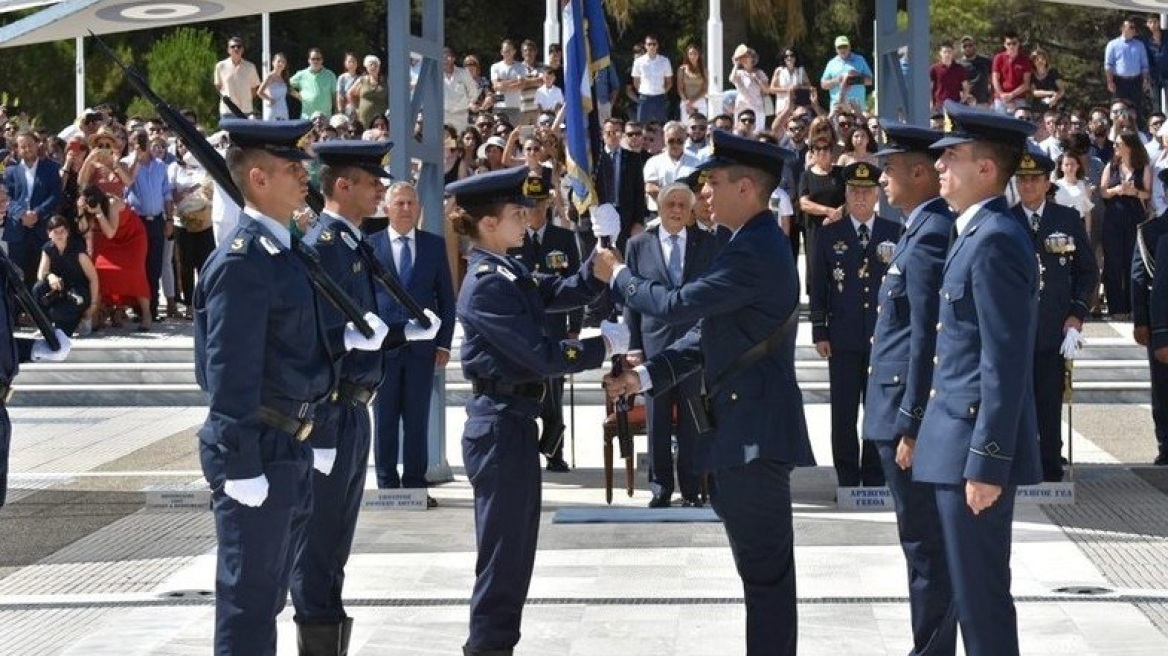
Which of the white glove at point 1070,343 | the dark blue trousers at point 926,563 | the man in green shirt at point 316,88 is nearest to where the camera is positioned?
the dark blue trousers at point 926,563

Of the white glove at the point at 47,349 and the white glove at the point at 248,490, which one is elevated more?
the white glove at the point at 47,349

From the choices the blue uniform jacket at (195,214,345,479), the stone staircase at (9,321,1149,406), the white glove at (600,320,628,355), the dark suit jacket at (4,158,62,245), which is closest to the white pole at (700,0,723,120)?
the stone staircase at (9,321,1149,406)

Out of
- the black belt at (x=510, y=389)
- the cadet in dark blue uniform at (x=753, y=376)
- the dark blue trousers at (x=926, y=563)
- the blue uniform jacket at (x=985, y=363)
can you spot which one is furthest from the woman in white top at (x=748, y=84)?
the blue uniform jacket at (x=985, y=363)

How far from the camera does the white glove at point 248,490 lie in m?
6.57

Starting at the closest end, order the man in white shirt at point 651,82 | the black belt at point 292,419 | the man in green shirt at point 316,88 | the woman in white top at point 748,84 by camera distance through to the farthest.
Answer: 1. the black belt at point 292,419
2. the woman in white top at point 748,84
3. the man in white shirt at point 651,82
4. the man in green shirt at point 316,88

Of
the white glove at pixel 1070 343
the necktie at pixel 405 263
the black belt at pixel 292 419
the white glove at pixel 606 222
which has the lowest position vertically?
the white glove at pixel 1070 343

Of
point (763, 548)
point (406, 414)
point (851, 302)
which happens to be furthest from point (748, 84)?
point (763, 548)

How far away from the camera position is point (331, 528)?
8.15 meters

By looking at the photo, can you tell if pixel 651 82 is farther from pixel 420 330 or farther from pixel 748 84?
pixel 420 330

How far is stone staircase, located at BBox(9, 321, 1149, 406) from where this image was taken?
1831 centimetres

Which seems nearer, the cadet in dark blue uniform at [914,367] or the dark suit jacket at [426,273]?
the cadet in dark blue uniform at [914,367]

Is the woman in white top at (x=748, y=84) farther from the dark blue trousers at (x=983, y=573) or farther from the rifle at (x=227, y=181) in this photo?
the dark blue trousers at (x=983, y=573)

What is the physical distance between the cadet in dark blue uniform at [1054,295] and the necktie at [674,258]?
2179 millimetres

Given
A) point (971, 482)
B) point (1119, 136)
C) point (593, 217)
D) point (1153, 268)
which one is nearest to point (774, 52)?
point (1119, 136)
